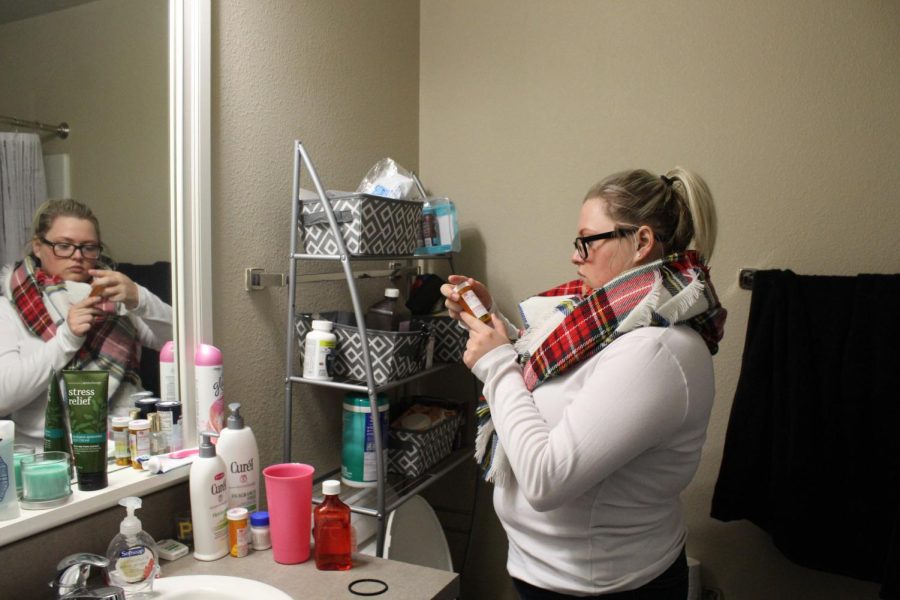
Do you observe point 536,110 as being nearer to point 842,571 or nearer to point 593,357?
point 593,357

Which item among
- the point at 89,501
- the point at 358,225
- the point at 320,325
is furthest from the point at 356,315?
the point at 89,501

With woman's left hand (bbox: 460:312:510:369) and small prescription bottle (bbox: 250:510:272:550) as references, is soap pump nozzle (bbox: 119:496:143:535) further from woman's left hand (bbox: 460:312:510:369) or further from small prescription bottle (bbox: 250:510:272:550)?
woman's left hand (bbox: 460:312:510:369)

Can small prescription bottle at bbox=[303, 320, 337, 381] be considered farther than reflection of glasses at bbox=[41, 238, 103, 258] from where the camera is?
Yes

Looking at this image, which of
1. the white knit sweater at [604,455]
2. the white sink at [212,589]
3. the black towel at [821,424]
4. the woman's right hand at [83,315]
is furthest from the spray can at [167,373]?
the black towel at [821,424]

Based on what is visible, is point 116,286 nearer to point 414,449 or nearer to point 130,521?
point 130,521

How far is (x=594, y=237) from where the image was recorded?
1.13m

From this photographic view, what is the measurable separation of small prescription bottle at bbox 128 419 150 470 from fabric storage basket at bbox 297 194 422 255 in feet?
1.82

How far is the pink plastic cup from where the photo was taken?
1.10m

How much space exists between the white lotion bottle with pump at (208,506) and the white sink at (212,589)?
0.26 ft

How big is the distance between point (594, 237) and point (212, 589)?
2.93ft

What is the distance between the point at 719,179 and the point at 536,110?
0.59 meters

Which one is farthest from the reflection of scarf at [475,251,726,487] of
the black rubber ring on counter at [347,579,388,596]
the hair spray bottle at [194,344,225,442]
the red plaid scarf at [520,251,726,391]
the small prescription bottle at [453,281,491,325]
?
the hair spray bottle at [194,344,225,442]

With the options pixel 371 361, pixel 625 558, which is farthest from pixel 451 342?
pixel 625 558

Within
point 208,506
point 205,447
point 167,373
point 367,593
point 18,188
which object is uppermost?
point 18,188
